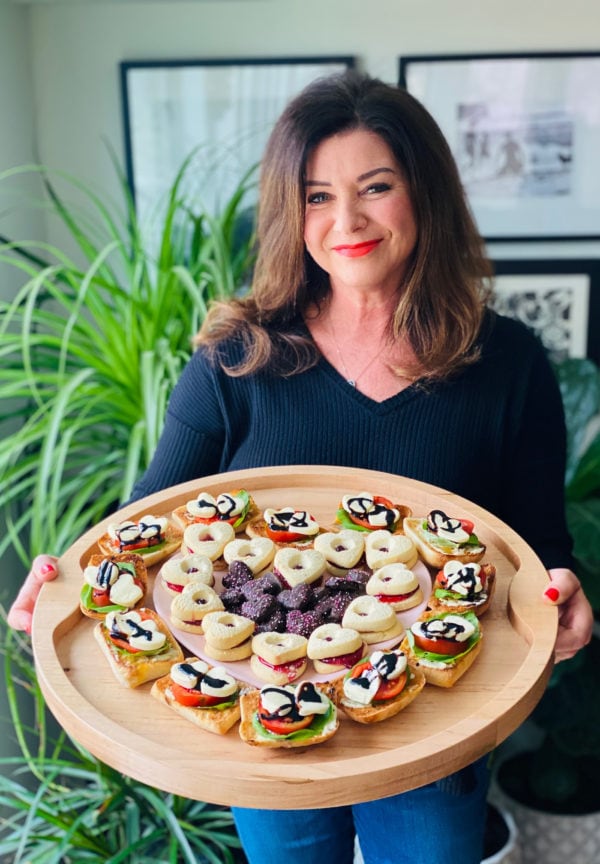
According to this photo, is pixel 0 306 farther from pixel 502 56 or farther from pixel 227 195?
pixel 502 56

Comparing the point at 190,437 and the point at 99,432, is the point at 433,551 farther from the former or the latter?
the point at 99,432

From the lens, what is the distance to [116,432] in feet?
7.44

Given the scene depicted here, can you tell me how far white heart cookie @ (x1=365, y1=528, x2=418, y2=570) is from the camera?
131cm

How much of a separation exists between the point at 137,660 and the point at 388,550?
42 cm

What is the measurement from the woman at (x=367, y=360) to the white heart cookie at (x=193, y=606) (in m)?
0.40

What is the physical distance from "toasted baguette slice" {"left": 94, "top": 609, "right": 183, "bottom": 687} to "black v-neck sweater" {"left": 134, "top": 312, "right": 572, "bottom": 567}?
0.48 meters

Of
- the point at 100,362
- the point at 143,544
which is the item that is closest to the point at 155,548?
the point at 143,544

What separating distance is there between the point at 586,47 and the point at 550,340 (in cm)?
82

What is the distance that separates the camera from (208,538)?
4.51 feet

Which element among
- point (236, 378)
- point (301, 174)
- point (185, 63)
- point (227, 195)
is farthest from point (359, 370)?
point (185, 63)

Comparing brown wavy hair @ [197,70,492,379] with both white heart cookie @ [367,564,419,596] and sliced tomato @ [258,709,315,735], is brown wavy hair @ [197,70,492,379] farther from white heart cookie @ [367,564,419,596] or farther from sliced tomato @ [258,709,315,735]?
sliced tomato @ [258,709,315,735]

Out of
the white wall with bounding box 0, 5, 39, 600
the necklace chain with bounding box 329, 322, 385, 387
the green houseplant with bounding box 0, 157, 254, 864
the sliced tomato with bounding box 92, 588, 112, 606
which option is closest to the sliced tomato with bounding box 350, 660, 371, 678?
the sliced tomato with bounding box 92, 588, 112, 606

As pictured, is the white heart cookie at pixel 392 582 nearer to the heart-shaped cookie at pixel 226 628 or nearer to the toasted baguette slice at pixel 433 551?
the toasted baguette slice at pixel 433 551

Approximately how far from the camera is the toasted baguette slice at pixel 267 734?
98 cm
